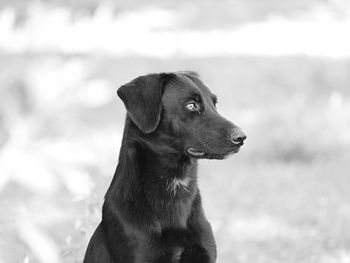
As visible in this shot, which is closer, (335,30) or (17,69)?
(17,69)

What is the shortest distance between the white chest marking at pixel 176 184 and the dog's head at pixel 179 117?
0.16 metres

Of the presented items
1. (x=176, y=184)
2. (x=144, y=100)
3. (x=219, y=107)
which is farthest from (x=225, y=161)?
(x=144, y=100)

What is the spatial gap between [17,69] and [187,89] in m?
2.50

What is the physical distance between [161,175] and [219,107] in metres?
6.16

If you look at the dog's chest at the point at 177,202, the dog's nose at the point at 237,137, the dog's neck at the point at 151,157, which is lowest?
the dog's chest at the point at 177,202

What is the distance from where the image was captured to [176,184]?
395 cm

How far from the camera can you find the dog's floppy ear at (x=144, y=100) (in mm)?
3789

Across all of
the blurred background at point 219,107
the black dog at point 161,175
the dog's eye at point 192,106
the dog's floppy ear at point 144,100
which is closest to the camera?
the black dog at point 161,175

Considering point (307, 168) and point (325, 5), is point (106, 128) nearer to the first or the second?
point (307, 168)

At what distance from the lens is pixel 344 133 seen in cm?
898

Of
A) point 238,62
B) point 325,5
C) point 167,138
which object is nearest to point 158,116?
point 167,138

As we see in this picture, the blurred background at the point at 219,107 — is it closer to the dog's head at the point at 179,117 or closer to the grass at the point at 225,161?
the grass at the point at 225,161

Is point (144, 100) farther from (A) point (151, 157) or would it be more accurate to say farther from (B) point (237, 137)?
(B) point (237, 137)

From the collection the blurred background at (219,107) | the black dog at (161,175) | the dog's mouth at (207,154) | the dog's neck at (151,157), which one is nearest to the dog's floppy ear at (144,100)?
the black dog at (161,175)
